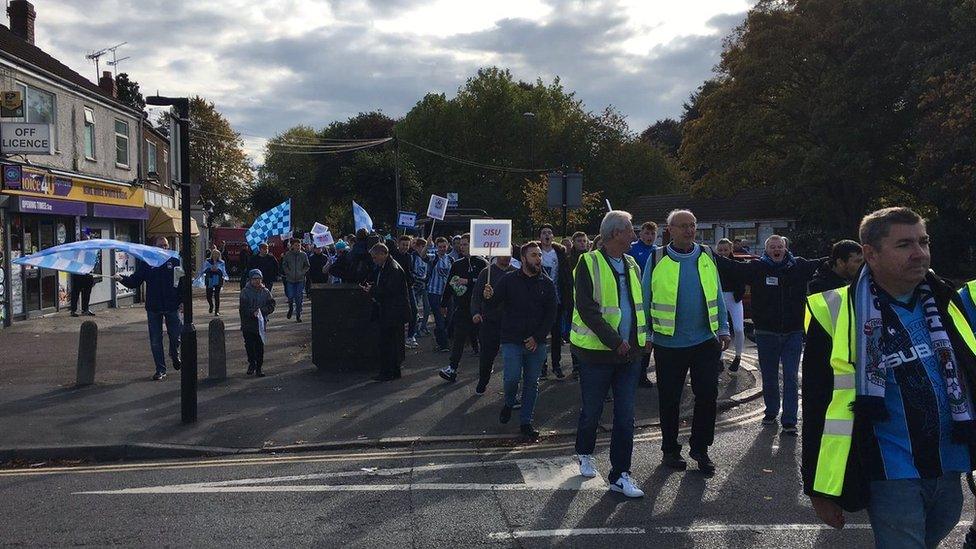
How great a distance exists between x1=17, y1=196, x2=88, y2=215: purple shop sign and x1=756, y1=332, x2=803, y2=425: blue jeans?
16454 mm

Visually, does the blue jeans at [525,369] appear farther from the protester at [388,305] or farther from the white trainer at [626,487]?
the protester at [388,305]

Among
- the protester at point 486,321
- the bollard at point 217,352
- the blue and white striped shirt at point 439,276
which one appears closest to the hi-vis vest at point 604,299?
the protester at point 486,321

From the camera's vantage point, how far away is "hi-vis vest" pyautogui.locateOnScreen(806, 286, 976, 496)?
2891mm

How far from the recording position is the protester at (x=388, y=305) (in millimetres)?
10742

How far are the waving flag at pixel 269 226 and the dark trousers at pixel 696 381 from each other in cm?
1484

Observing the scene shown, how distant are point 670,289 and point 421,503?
2439 millimetres

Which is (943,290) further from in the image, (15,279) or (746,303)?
(15,279)

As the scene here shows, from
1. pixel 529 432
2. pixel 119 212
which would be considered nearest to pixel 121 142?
pixel 119 212

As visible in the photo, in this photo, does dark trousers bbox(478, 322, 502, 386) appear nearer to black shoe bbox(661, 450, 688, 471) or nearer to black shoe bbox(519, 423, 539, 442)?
black shoe bbox(519, 423, 539, 442)

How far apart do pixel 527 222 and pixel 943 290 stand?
182 feet

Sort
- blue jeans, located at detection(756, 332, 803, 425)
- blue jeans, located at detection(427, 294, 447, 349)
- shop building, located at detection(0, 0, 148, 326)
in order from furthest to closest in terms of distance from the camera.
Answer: shop building, located at detection(0, 0, 148, 326)
blue jeans, located at detection(427, 294, 447, 349)
blue jeans, located at detection(756, 332, 803, 425)

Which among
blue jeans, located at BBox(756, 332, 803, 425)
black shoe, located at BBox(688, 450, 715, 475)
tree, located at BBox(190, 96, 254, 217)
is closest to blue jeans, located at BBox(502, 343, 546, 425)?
black shoe, located at BBox(688, 450, 715, 475)

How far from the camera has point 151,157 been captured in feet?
95.8

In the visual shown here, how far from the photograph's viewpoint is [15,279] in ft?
59.5
